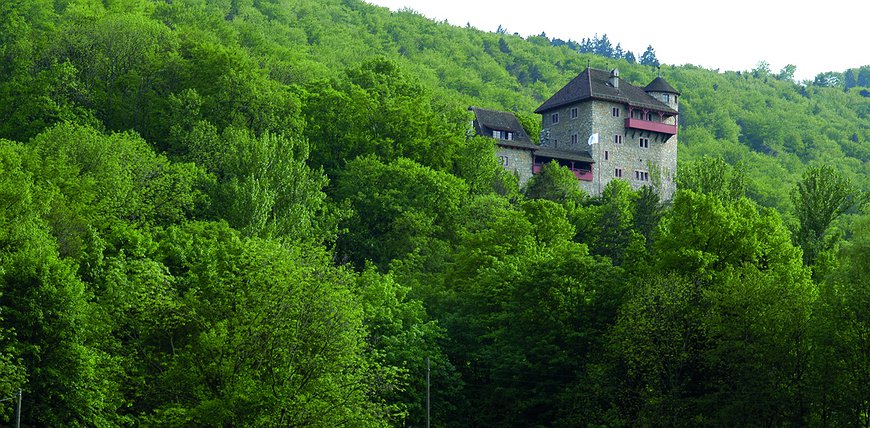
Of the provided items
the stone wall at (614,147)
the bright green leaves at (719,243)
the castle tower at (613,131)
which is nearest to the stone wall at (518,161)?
the castle tower at (613,131)

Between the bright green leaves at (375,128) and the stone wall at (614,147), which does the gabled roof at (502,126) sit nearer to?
the stone wall at (614,147)

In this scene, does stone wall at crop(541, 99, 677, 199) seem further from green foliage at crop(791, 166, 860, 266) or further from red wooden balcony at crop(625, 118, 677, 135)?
green foliage at crop(791, 166, 860, 266)

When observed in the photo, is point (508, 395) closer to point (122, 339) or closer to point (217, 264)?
point (217, 264)

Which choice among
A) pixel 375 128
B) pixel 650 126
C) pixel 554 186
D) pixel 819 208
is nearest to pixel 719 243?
pixel 819 208

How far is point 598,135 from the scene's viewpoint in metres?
96.2

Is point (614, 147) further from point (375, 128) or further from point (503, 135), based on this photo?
point (375, 128)

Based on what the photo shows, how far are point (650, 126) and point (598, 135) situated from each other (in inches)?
212

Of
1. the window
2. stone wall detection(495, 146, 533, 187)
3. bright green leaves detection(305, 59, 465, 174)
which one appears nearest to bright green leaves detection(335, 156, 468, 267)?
bright green leaves detection(305, 59, 465, 174)

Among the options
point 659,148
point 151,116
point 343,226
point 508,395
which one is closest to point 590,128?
point 659,148

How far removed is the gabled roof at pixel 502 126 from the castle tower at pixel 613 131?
291 cm

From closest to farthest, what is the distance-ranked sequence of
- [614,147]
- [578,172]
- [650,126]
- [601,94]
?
1. [578,172]
2. [601,94]
3. [614,147]
4. [650,126]

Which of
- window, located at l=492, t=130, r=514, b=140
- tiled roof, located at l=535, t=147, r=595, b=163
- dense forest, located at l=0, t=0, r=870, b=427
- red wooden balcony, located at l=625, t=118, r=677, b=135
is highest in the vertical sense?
red wooden balcony, located at l=625, t=118, r=677, b=135

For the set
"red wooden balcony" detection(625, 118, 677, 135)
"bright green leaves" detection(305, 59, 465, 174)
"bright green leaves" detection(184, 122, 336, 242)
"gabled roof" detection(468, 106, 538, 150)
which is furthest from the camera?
"red wooden balcony" detection(625, 118, 677, 135)

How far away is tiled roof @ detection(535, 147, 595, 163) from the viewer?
9275cm
